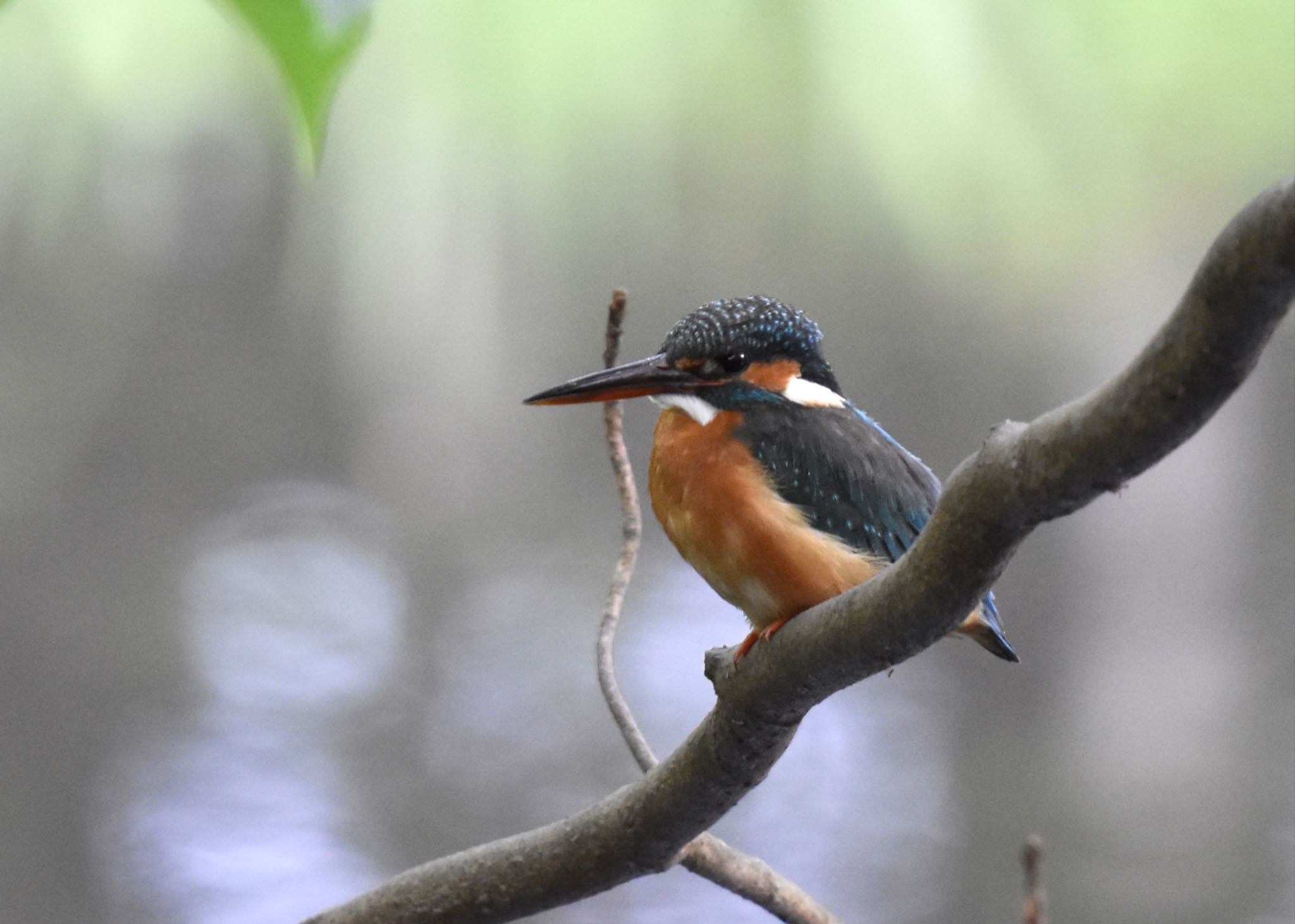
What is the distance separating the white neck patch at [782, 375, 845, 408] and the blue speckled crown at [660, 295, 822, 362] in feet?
0.07

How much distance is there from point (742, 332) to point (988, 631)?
27cm

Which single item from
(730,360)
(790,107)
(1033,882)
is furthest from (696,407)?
(790,107)

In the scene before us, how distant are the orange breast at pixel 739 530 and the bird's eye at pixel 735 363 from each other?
1.3 inches

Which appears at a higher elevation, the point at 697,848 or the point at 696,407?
the point at 696,407

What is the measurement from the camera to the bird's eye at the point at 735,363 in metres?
0.93

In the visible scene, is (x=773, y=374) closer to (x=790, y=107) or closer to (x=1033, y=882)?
(x=1033, y=882)

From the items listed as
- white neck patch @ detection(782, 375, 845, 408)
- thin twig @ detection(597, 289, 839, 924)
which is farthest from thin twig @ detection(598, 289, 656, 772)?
white neck patch @ detection(782, 375, 845, 408)

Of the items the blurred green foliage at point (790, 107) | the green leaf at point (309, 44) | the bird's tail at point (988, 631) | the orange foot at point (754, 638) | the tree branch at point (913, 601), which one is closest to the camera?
the green leaf at point (309, 44)

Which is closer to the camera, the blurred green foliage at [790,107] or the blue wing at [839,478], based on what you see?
the blue wing at [839,478]

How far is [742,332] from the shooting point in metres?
0.92

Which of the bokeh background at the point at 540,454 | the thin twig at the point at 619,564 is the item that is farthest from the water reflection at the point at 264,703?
the thin twig at the point at 619,564

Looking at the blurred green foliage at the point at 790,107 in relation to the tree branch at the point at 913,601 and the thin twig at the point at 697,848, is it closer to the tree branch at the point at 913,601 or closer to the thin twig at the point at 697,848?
the thin twig at the point at 697,848

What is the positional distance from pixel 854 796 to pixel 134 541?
120cm

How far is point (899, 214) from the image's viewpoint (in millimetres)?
1998
